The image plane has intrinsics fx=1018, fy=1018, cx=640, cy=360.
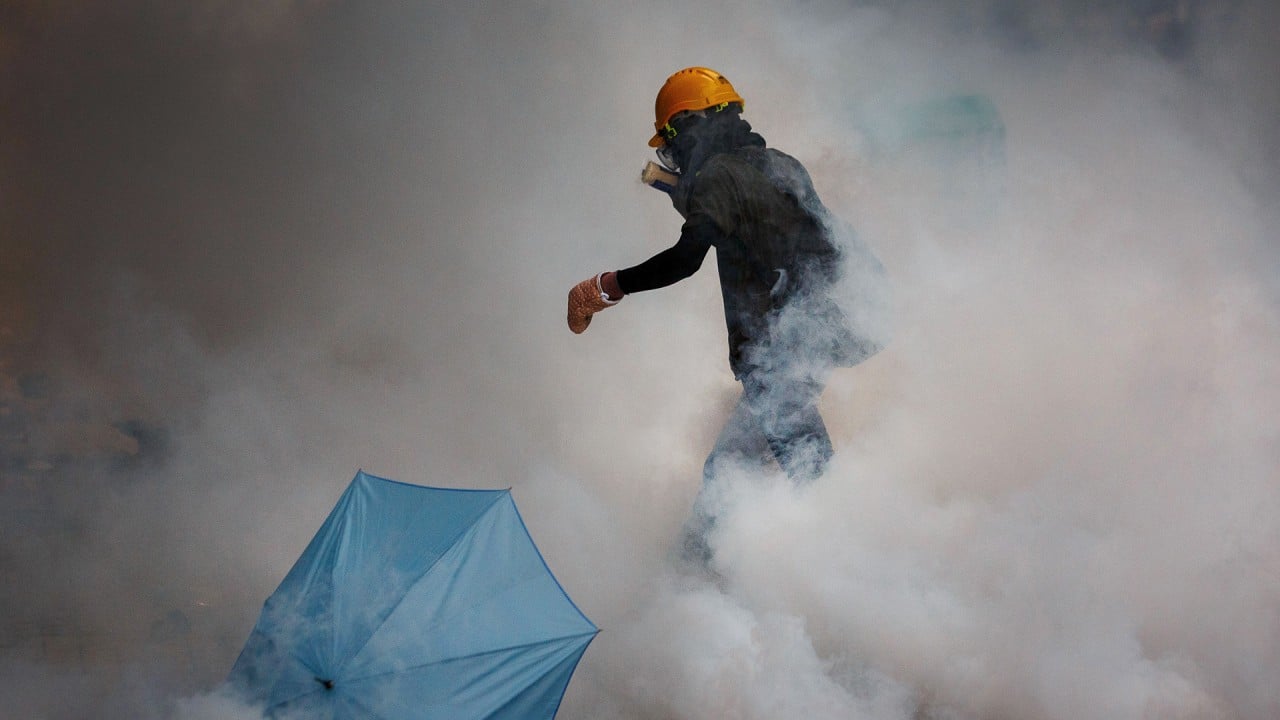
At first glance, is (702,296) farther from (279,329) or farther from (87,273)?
(87,273)

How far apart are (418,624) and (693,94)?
1362mm

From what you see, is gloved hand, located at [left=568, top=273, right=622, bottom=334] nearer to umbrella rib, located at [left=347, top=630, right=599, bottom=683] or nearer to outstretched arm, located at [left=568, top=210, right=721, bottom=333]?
outstretched arm, located at [left=568, top=210, right=721, bottom=333]

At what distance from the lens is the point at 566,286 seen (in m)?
4.07

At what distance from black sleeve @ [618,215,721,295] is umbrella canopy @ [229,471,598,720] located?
0.58 metres

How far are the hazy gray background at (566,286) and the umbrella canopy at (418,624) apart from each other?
2.58 ft

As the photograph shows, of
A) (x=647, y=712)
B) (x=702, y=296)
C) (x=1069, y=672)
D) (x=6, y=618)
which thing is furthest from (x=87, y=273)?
(x=1069, y=672)

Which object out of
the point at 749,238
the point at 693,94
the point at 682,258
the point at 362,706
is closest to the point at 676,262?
the point at 682,258

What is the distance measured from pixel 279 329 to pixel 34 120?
3.86ft

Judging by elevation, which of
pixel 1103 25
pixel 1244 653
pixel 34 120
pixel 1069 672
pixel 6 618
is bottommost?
pixel 6 618

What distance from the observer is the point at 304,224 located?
4.08 meters

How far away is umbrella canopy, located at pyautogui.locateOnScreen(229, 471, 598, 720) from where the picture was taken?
169 centimetres

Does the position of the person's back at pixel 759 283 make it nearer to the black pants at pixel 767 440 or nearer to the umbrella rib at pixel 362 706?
the black pants at pixel 767 440

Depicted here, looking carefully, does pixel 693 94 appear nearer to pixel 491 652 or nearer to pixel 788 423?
pixel 788 423

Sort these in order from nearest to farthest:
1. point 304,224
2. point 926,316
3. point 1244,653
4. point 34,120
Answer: point 1244,653 → point 926,316 → point 34,120 → point 304,224
